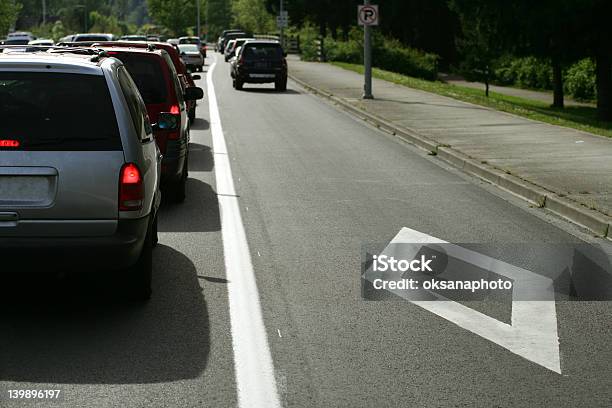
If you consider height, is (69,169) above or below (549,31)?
below

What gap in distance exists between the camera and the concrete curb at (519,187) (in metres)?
11.3

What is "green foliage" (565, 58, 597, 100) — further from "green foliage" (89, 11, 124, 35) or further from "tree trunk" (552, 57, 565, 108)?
"green foliage" (89, 11, 124, 35)

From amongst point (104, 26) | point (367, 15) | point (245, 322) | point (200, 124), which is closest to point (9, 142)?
point (245, 322)

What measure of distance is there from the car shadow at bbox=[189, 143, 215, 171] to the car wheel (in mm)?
8574

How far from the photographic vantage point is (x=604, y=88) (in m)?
42.8

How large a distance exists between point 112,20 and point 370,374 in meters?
160

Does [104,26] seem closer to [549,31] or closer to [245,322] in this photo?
[549,31]

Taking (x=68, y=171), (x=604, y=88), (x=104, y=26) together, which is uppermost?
(x=104, y=26)

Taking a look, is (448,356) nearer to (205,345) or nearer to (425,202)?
(205,345)

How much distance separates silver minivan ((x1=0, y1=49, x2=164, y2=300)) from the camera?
702 cm

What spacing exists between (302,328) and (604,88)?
37.7 metres

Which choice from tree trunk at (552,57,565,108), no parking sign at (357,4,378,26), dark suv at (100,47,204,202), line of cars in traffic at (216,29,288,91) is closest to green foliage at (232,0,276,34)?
tree trunk at (552,57,565,108)

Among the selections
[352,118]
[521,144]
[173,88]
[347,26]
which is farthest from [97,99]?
[347,26]

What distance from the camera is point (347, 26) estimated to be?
292ft
